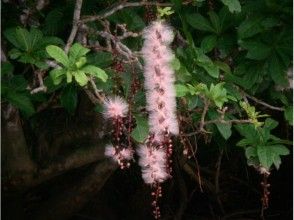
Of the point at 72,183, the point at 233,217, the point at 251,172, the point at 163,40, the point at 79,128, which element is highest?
the point at 163,40

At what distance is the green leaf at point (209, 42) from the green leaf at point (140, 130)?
0.42m

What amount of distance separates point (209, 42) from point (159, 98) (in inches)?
22.0

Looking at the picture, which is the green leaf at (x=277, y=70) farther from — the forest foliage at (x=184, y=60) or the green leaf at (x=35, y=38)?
the green leaf at (x=35, y=38)

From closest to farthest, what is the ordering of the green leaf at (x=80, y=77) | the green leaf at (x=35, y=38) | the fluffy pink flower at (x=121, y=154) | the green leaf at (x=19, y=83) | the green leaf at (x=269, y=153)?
the green leaf at (x=80, y=77)
the fluffy pink flower at (x=121, y=154)
the green leaf at (x=35, y=38)
the green leaf at (x=19, y=83)
the green leaf at (x=269, y=153)

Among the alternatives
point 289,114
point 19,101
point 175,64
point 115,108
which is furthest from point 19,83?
point 289,114

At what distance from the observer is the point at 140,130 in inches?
69.7

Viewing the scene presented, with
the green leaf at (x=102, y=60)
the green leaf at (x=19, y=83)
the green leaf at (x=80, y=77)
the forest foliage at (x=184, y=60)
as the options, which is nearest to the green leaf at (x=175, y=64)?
the forest foliage at (x=184, y=60)

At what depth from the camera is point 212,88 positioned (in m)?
1.76

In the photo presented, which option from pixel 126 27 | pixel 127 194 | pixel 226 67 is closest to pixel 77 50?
pixel 126 27

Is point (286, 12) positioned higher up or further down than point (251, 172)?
higher up

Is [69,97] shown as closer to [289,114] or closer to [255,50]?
[255,50]

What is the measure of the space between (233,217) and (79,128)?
1.63 m

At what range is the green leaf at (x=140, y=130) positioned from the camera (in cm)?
175

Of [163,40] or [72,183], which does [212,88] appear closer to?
[163,40]
